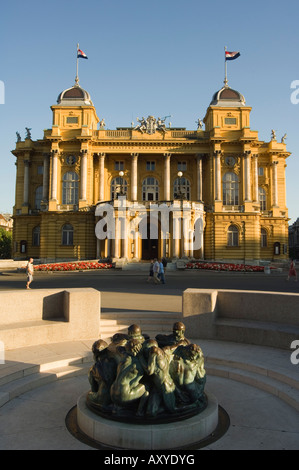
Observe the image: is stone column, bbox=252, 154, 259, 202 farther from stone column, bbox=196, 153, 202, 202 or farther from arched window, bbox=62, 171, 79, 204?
arched window, bbox=62, 171, 79, 204

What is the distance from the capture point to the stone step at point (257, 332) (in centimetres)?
830

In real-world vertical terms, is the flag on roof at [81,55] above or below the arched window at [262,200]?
above

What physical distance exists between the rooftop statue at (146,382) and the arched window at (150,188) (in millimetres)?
46016

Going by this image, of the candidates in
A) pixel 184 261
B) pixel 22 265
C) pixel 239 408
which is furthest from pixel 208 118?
pixel 239 408

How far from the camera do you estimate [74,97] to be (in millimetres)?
50031

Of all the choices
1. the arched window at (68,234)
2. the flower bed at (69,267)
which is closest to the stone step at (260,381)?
the flower bed at (69,267)

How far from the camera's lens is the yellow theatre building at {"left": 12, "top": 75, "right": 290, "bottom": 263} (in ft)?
152

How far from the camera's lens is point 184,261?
3725 cm

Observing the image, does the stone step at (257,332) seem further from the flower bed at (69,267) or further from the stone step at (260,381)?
the flower bed at (69,267)

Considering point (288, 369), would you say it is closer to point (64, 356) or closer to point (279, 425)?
point (279, 425)

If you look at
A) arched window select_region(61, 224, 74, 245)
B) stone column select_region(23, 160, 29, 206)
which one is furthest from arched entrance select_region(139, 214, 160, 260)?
stone column select_region(23, 160, 29, 206)

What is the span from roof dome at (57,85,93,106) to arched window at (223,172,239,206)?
73.9ft
